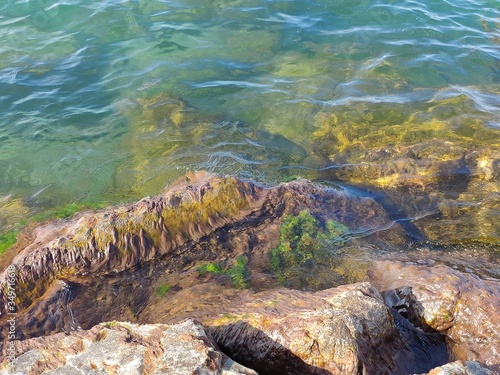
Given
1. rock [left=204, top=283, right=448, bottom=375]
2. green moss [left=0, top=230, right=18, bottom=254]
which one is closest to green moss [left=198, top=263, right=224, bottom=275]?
rock [left=204, top=283, right=448, bottom=375]

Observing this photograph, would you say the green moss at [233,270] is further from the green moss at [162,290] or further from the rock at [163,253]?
the green moss at [162,290]

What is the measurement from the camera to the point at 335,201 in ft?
18.6

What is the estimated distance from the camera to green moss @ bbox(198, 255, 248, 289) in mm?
4288

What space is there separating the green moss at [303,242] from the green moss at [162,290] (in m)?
1.12

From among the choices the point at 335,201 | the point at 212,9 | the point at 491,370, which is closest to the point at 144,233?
the point at 335,201

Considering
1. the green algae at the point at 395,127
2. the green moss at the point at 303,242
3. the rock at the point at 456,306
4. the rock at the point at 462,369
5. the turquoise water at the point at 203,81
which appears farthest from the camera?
the green algae at the point at 395,127

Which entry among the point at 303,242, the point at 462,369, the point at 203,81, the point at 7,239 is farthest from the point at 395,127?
the point at 7,239

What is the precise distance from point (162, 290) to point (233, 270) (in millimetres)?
764

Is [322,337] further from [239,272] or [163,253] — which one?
[163,253]

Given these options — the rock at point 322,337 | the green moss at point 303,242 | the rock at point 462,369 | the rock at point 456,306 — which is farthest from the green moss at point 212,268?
the rock at point 462,369

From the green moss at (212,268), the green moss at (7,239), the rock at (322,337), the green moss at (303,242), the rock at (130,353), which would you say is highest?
the rock at (130,353)

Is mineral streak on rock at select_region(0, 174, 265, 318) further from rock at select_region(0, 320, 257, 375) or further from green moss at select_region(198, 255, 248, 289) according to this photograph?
rock at select_region(0, 320, 257, 375)

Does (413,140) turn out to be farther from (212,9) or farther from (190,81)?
(212,9)

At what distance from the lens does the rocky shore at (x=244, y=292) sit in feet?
9.32
